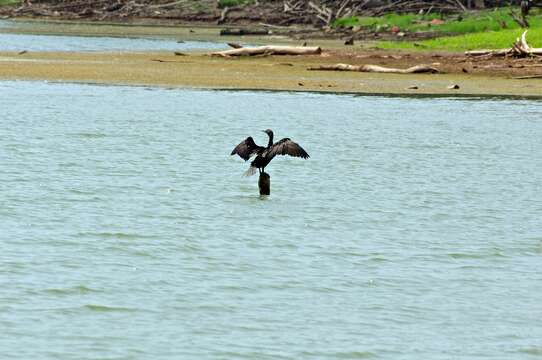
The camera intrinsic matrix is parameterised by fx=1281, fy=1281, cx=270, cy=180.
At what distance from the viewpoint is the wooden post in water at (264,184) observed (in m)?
13.3

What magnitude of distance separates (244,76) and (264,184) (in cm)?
1520

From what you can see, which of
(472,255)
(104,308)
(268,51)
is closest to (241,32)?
(268,51)

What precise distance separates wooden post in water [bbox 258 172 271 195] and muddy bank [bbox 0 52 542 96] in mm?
12927

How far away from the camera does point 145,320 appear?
317 inches

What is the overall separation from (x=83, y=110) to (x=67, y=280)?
12.7 m

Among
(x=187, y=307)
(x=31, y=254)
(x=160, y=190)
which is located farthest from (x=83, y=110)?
(x=187, y=307)

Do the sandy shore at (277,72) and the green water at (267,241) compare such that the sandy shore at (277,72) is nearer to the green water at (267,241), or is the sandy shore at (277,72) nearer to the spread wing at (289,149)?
the green water at (267,241)

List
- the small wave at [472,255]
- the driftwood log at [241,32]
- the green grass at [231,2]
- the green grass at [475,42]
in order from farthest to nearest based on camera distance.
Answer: the green grass at [231,2]
the driftwood log at [241,32]
the green grass at [475,42]
the small wave at [472,255]

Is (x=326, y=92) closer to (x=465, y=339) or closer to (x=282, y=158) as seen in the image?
(x=282, y=158)

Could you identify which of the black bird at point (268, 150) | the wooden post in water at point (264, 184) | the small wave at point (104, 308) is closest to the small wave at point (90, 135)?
the wooden post in water at point (264, 184)

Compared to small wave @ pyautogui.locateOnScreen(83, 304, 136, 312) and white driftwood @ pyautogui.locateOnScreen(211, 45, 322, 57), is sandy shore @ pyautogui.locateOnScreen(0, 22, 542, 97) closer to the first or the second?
white driftwood @ pyautogui.locateOnScreen(211, 45, 322, 57)

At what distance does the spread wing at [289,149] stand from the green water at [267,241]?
2.09 feet

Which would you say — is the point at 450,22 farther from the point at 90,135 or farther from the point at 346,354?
the point at 346,354

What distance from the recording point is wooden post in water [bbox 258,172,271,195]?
13309mm
